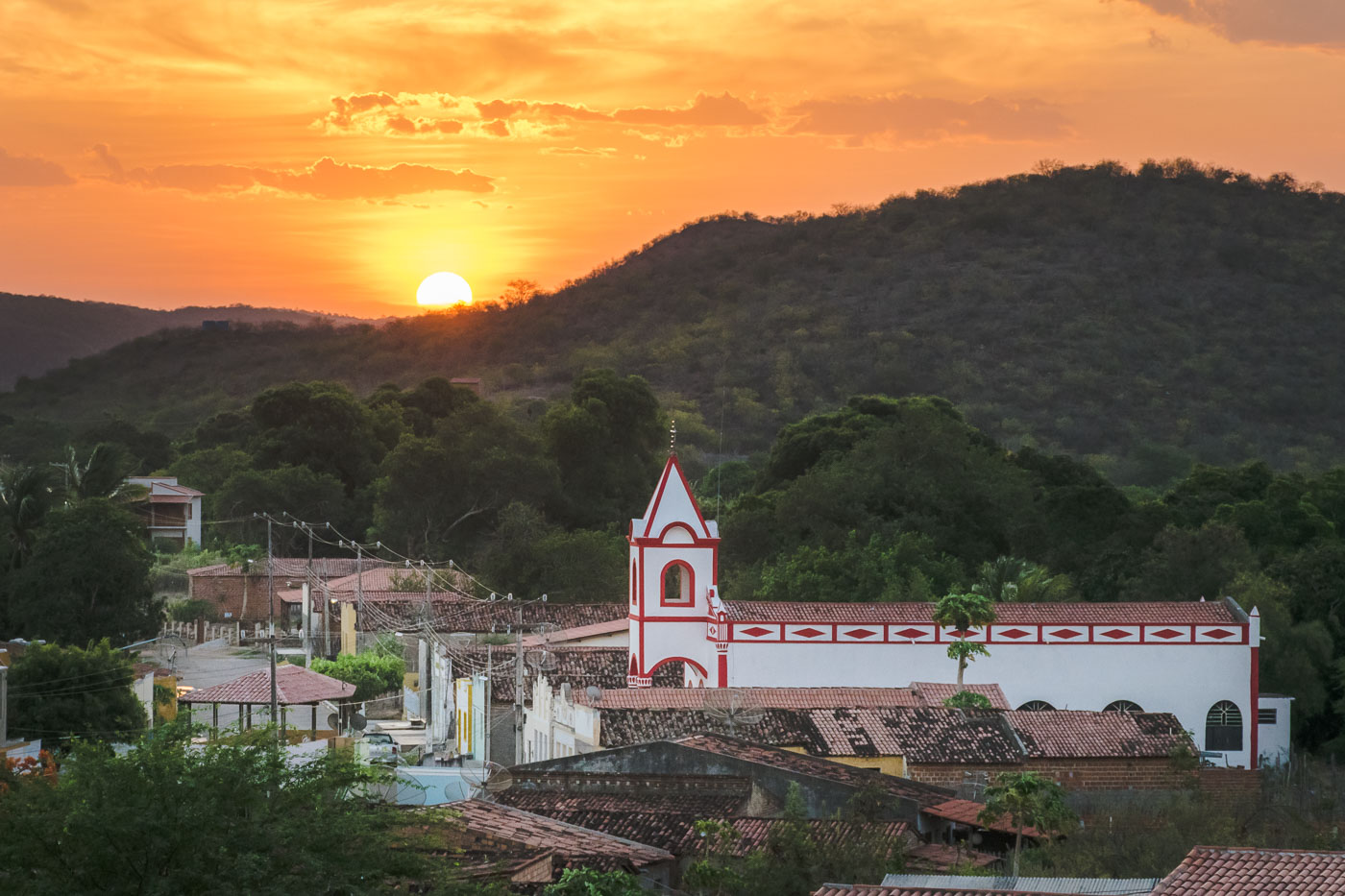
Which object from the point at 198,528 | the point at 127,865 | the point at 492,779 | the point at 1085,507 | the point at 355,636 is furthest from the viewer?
the point at 198,528

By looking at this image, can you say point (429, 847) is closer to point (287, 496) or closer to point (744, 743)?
point (744, 743)

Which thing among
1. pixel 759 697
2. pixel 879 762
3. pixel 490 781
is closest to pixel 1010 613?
pixel 759 697

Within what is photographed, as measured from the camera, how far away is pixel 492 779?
25484mm

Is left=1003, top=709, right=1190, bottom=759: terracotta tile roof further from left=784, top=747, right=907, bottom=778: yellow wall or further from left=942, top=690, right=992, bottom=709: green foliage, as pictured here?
left=784, top=747, right=907, bottom=778: yellow wall

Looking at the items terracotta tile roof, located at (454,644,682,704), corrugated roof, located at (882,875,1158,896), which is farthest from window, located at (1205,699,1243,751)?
corrugated roof, located at (882,875,1158,896)

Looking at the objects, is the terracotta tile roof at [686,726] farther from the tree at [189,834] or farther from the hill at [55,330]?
the hill at [55,330]

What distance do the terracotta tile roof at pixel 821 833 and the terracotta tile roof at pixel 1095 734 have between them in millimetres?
8316

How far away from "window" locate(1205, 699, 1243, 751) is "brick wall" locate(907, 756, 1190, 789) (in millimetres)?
6957

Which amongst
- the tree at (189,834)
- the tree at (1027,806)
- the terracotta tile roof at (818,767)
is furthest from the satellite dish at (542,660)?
the tree at (189,834)

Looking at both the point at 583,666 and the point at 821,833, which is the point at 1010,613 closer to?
the point at 583,666

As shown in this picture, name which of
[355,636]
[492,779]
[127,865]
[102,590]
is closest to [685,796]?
[492,779]

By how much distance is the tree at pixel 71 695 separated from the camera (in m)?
35.6

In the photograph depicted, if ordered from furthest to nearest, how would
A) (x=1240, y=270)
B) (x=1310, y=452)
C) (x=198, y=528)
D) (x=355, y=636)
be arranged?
1. (x=1240, y=270)
2. (x=1310, y=452)
3. (x=198, y=528)
4. (x=355, y=636)

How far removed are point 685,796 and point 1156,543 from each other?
28896mm
